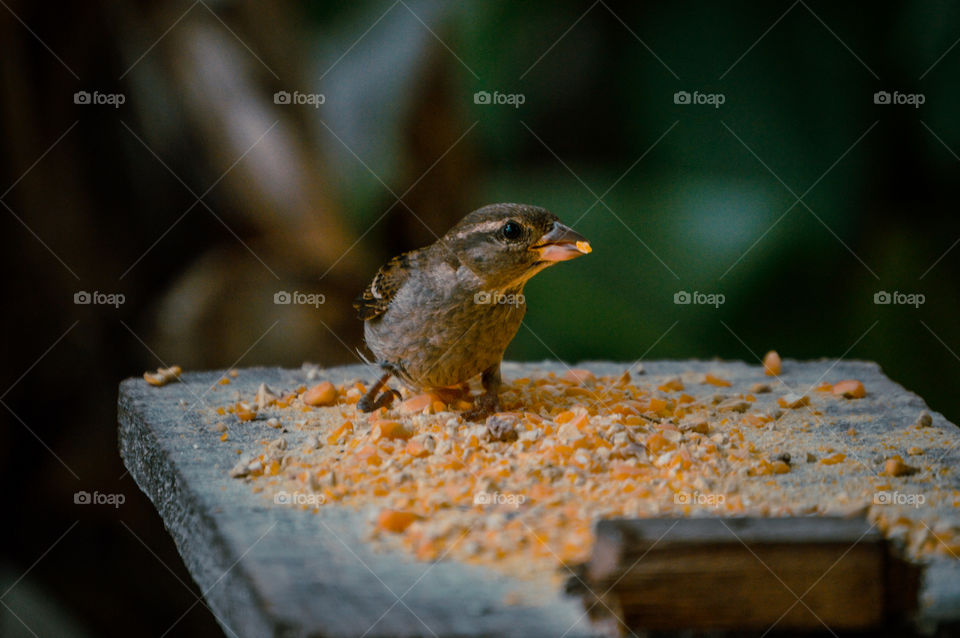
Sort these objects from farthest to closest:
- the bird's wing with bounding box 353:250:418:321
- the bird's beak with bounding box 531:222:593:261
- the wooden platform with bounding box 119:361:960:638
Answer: the bird's wing with bounding box 353:250:418:321 → the bird's beak with bounding box 531:222:593:261 → the wooden platform with bounding box 119:361:960:638

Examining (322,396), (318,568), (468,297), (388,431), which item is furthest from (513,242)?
(318,568)

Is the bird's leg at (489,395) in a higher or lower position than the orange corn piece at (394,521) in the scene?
higher

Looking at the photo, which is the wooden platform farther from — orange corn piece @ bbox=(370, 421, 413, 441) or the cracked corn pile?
orange corn piece @ bbox=(370, 421, 413, 441)

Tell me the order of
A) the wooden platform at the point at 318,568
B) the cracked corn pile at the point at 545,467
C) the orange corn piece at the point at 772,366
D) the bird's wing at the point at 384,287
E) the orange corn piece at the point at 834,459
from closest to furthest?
the wooden platform at the point at 318,568 < the cracked corn pile at the point at 545,467 < the orange corn piece at the point at 834,459 < the bird's wing at the point at 384,287 < the orange corn piece at the point at 772,366

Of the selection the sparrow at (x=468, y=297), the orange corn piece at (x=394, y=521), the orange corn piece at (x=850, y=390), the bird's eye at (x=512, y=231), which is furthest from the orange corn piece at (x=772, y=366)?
the orange corn piece at (x=394, y=521)

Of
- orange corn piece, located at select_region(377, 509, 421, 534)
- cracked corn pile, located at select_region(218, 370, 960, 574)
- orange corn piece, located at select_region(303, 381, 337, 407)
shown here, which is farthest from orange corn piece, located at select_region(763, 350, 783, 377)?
orange corn piece, located at select_region(377, 509, 421, 534)

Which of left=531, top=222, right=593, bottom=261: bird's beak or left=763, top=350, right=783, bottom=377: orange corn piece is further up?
left=531, top=222, right=593, bottom=261: bird's beak

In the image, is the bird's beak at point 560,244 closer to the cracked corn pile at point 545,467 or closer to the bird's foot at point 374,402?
the cracked corn pile at point 545,467

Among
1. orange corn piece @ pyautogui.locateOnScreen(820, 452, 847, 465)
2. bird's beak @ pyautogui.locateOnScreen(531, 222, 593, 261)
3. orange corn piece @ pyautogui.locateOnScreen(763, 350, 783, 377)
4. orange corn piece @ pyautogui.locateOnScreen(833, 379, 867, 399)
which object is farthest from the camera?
orange corn piece @ pyautogui.locateOnScreen(763, 350, 783, 377)

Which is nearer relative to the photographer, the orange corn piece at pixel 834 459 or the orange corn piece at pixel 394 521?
the orange corn piece at pixel 394 521
